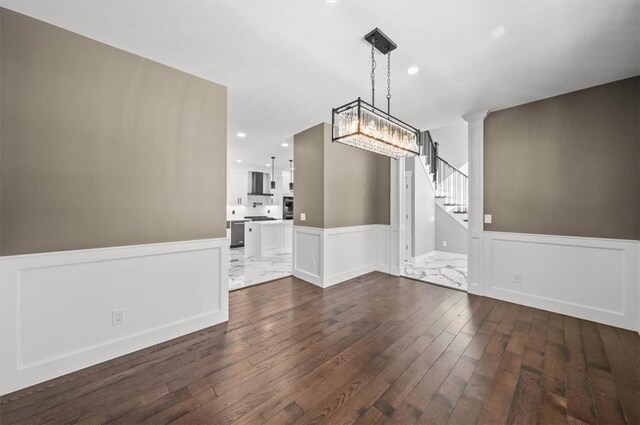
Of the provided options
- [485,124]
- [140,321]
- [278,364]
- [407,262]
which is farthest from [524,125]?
[140,321]

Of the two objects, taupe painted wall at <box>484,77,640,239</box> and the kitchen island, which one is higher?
taupe painted wall at <box>484,77,640,239</box>

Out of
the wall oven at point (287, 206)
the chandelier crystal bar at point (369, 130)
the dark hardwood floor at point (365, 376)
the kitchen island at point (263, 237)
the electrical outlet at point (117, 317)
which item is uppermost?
the chandelier crystal bar at point (369, 130)

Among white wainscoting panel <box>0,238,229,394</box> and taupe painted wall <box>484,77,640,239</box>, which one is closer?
white wainscoting panel <box>0,238,229,394</box>

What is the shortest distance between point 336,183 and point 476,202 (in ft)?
7.21

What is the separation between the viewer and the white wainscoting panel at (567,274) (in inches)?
107

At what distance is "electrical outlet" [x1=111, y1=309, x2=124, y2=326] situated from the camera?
2189 millimetres

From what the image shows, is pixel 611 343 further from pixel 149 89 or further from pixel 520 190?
pixel 149 89

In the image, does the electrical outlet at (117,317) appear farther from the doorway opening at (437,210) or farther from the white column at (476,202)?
the doorway opening at (437,210)

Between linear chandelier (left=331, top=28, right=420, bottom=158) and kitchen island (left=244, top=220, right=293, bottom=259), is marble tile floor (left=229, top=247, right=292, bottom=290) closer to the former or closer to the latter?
kitchen island (left=244, top=220, right=293, bottom=259)

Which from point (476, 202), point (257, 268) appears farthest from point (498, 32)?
point (257, 268)

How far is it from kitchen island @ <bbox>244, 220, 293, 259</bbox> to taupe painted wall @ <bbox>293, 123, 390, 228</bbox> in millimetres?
2161

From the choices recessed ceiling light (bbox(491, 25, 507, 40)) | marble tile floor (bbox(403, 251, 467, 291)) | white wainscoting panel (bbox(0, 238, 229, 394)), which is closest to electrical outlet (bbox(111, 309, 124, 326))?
white wainscoting panel (bbox(0, 238, 229, 394))

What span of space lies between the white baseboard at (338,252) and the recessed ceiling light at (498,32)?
304 cm

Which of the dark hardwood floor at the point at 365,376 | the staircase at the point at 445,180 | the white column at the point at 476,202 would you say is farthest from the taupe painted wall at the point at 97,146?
the staircase at the point at 445,180
